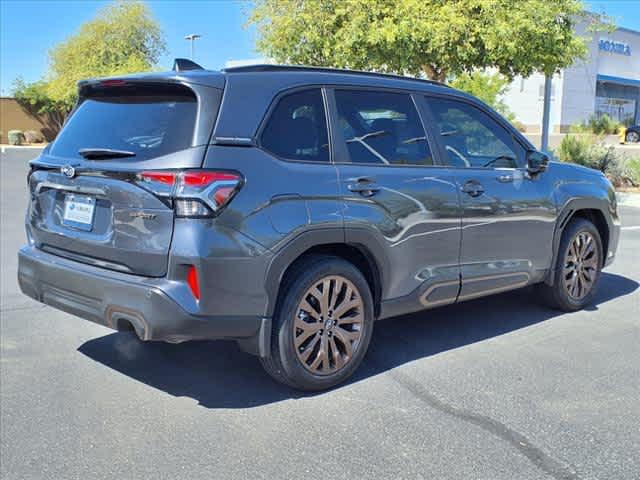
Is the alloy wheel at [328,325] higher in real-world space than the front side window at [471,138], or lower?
lower

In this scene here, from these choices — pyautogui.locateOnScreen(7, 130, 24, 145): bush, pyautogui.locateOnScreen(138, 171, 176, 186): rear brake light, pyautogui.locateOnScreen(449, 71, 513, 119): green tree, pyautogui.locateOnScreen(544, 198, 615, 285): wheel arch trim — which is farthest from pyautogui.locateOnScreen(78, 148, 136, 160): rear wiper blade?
pyautogui.locateOnScreen(7, 130, 24, 145): bush

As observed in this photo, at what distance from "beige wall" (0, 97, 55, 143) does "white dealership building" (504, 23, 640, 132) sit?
33.6 m

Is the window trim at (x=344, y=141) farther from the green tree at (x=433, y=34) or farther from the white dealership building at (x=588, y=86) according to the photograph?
the white dealership building at (x=588, y=86)

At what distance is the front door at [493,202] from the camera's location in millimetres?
4914

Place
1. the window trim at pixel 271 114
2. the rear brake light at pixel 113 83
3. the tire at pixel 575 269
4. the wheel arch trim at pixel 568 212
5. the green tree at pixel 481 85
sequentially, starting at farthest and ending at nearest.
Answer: the green tree at pixel 481 85
the tire at pixel 575 269
the wheel arch trim at pixel 568 212
the rear brake light at pixel 113 83
the window trim at pixel 271 114

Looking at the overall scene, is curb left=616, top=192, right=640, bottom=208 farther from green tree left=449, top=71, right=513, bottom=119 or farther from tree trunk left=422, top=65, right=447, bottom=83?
tree trunk left=422, top=65, right=447, bottom=83

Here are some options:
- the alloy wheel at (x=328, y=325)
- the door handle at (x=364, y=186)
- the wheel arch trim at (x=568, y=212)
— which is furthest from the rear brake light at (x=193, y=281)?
the wheel arch trim at (x=568, y=212)

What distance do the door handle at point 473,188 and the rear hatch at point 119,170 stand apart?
6.51ft

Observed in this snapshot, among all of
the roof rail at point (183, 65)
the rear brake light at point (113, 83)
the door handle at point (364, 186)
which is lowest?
the door handle at point (364, 186)

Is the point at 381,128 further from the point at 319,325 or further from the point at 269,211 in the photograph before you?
the point at 319,325

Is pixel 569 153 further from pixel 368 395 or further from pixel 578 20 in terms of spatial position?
pixel 368 395

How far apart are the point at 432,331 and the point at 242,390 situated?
1.86 metres

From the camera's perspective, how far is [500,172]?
5.20 metres

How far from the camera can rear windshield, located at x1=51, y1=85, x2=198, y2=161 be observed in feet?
12.1
